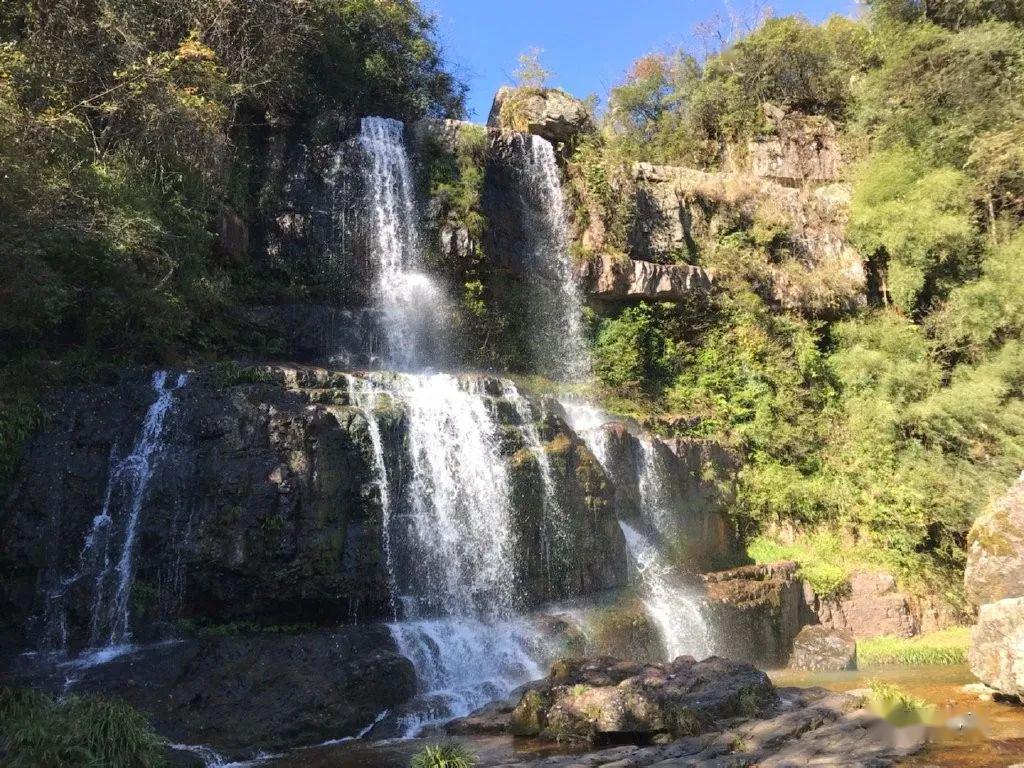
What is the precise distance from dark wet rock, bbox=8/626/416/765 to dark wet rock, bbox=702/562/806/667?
20.8ft

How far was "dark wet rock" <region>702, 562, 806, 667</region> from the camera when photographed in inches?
529

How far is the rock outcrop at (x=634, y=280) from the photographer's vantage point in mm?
19922

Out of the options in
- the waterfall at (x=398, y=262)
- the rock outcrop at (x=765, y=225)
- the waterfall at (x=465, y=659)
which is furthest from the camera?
the rock outcrop at (x=765, y=225)

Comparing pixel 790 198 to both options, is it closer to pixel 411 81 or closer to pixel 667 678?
pixel 411 81

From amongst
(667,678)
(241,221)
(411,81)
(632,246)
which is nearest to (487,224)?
(632,246)

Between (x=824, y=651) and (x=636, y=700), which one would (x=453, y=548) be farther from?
(x=824, y=651)

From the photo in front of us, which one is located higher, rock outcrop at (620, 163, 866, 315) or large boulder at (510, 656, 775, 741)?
rock outcrop at (620, 163, 866, 315)

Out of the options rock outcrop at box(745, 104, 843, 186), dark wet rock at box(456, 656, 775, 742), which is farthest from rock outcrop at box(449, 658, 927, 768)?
rock outcrop at box(745, 104, 843, 186)

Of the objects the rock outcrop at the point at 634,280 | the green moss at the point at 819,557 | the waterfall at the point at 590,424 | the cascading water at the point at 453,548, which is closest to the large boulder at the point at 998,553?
the green moss at the point at 819,557

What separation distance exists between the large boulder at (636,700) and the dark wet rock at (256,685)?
2099 millimetres

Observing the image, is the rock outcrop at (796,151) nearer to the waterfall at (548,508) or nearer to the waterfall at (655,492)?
the waterfall at (655,492)

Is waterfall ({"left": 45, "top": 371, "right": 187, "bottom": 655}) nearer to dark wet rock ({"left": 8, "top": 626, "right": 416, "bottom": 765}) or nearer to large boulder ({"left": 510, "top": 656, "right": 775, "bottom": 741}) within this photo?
dark wet rock ({"left": 8, "top": 626, "right": 416, "bottom": 765})

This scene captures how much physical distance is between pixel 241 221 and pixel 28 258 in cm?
747

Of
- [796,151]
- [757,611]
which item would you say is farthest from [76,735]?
[796,151]
